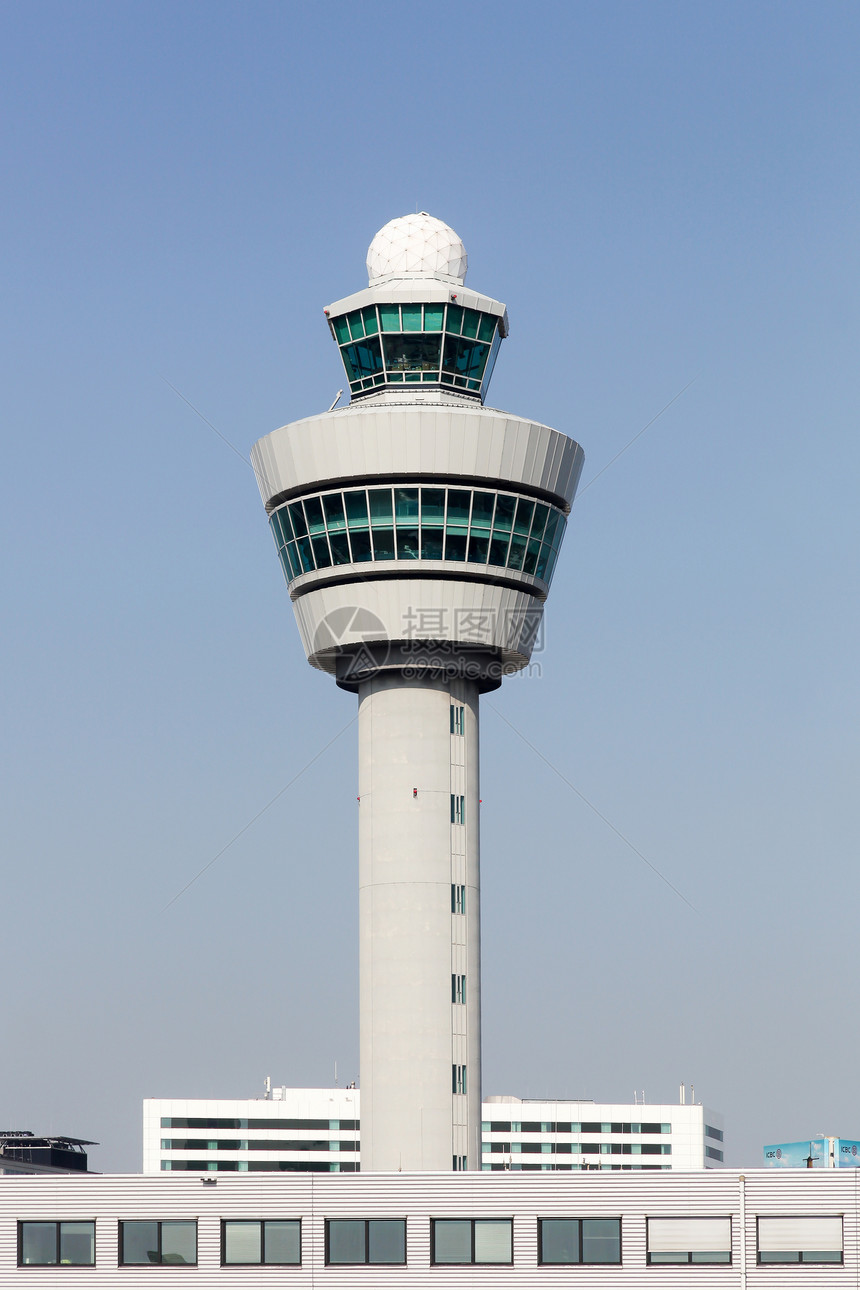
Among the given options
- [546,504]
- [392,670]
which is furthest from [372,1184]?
[546,504]

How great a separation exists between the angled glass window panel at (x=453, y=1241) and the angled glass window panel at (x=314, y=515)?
3017 centimetres

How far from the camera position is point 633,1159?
19088 centimetres

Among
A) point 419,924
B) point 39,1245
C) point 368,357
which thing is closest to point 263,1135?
point 419,924

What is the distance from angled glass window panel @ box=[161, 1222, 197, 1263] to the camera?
5928 cm

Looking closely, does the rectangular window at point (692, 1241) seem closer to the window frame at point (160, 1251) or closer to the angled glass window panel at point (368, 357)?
the window frame at point (160, 1251)

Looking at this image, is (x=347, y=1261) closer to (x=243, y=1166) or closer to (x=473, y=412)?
(x=473, y=412)

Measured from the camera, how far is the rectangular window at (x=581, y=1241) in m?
58.6

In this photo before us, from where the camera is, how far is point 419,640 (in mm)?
74562

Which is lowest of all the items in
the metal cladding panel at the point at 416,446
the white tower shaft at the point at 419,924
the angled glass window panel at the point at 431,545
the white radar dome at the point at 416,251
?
the white tower shaft at the point at 419,924

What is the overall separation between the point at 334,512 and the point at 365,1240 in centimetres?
3054

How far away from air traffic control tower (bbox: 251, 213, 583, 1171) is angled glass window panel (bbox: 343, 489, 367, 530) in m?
0.06

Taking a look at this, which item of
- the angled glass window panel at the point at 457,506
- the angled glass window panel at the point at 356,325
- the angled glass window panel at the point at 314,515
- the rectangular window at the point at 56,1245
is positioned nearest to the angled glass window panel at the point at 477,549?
the angled glass window panel at the point at 457,506

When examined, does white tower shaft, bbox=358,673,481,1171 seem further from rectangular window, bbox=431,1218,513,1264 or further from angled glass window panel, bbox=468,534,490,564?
rectangular window, bbox=431,1218,513,1264

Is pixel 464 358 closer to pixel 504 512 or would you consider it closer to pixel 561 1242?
pixel 504 512
